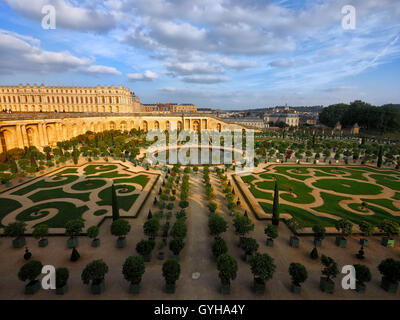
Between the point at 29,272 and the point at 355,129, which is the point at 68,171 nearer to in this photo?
the point at 29,272

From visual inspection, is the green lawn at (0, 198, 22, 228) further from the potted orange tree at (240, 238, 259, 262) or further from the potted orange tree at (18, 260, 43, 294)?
the potted orange tree at (240, 238, 259, 262)

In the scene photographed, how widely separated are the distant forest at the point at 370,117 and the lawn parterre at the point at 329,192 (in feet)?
195

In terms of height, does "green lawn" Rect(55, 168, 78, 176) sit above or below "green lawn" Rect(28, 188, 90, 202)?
above

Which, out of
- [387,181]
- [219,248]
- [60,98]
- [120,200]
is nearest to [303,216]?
[219,248]

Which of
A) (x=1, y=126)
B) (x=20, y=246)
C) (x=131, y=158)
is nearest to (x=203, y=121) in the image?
(x=131, y=158)

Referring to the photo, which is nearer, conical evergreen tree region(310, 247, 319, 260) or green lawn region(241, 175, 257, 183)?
conical evergreen tree region(310, 247, 319, 260)

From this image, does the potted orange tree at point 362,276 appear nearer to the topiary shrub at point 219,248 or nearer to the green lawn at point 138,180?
the topiary shrub at point 219,248

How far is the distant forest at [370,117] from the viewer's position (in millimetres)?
86387

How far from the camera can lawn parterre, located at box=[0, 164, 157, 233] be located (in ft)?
76.9

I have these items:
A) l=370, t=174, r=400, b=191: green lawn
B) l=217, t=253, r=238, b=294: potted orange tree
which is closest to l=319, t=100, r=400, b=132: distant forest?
l=370, t=174, r=400, b=191: green lawn

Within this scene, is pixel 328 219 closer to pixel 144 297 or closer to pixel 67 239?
pixel 144 297

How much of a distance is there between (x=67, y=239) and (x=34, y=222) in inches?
223

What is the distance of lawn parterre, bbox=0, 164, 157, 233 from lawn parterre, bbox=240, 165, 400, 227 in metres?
16.4

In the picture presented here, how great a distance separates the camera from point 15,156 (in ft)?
142
